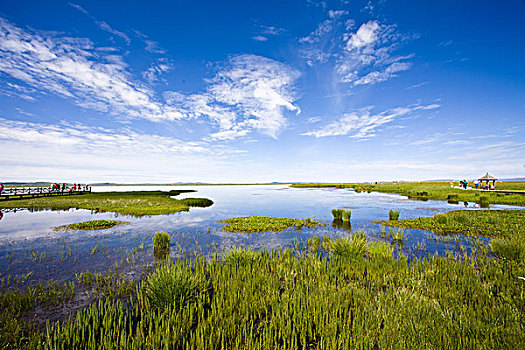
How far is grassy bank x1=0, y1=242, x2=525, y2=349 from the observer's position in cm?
542

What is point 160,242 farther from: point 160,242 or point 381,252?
point 381,252

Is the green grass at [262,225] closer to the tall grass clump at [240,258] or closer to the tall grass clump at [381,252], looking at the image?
the tall grass clump at [240,258]

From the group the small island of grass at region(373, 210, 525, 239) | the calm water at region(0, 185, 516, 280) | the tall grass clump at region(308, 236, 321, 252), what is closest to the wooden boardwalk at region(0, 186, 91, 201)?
the calm water at region(0, 185, 516, 280)

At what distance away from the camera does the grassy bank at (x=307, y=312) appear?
5422 millimetres

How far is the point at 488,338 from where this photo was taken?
5.21 meters

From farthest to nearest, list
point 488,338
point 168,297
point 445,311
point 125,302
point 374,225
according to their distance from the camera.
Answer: point 374,225 → point 125,302 → point 168,297 → point 445,311 → point 488,338

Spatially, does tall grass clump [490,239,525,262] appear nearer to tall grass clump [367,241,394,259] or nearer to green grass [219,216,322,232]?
tall grass clump [367,241,394,259]

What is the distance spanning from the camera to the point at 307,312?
6.73 meters

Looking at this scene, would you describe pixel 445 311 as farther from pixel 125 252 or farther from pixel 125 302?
pixel 125 252

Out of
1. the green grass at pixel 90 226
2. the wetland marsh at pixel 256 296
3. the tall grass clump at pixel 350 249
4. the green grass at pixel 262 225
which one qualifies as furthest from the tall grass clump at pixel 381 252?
the green grass at pixel 90 226

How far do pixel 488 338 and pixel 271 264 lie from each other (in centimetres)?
772

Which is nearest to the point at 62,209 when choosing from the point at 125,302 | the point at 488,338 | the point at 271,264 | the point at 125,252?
the point at 125,252

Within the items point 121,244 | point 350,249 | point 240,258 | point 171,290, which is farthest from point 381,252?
point 121,244

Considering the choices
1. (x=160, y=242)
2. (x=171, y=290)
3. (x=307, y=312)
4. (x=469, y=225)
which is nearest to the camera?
(x=307, y=312)
